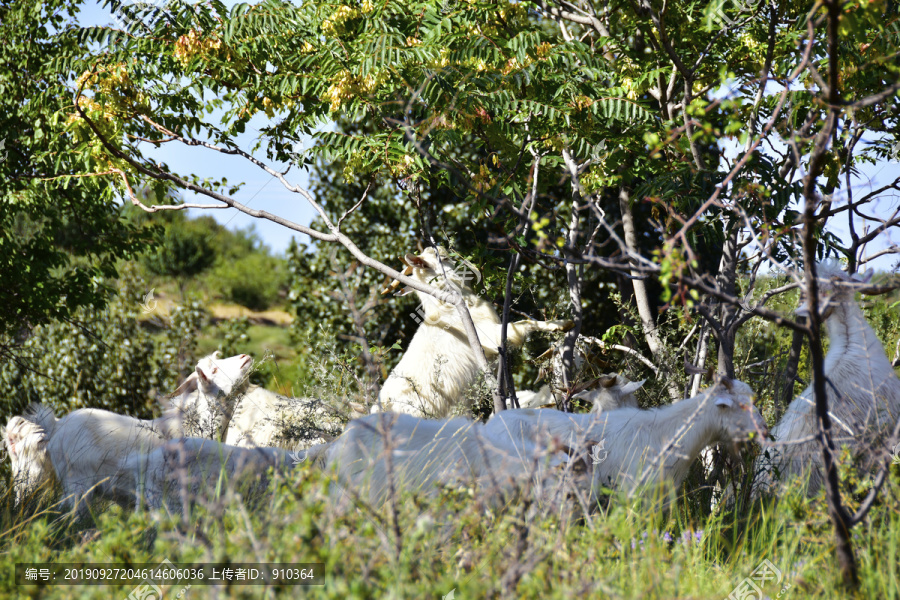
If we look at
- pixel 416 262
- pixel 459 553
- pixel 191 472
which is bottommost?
pixel 459 553

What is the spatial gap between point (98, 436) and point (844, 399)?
4.62 meters

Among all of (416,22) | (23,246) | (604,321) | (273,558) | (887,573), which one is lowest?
(887,573)

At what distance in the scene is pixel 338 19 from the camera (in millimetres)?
4988

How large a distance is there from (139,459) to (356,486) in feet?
4.64

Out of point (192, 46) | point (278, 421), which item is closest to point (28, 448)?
point (278, 421)

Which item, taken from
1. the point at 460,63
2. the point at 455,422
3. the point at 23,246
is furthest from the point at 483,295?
the point at 23,246

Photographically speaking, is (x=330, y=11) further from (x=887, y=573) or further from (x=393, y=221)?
(x=887, y=573)

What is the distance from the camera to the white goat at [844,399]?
11.6ft

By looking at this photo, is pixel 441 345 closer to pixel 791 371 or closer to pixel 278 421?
pixel 278 421

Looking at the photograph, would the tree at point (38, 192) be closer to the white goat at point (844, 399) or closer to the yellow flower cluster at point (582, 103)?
the yellow flower cluster at point (582, 103)

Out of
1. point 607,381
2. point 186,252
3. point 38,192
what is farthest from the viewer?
point 186,252

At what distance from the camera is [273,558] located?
2.12 meters

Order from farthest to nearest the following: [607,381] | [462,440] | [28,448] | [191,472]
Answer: [28,448] < [607,381] < [191,472] < [462,440]

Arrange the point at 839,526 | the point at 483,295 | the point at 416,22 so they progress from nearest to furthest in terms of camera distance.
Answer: the point at 839,526, the point at 416,22, the point at 483,295
